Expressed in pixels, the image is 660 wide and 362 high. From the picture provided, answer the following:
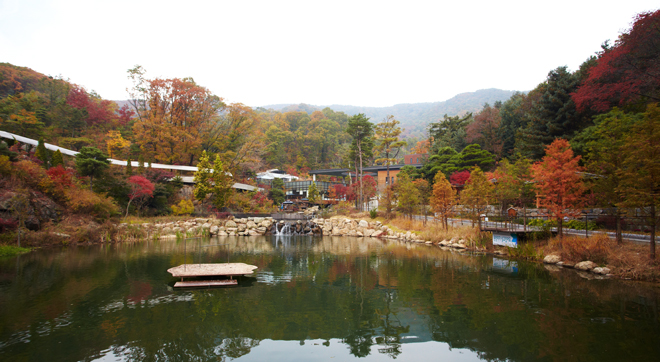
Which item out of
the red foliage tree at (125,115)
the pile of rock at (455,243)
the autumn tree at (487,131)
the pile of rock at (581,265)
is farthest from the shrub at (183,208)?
the autumn tree at (487,131)

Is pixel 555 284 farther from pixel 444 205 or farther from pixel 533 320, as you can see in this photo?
pixel 444 205

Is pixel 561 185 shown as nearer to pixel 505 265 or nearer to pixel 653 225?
pixel 653 225

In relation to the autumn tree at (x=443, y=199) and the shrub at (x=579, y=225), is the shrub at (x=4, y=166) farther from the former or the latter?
the shrub at (x=579, y=225)

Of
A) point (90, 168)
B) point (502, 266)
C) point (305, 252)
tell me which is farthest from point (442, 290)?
point (90, 168)

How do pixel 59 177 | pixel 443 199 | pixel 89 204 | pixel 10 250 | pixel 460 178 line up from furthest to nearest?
pixel 460 178 → pixel 443 199 → pixel 89 204 → pixel 59 177 → pixel 10 250

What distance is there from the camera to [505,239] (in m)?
19.0

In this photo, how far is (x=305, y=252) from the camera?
68.7 ft

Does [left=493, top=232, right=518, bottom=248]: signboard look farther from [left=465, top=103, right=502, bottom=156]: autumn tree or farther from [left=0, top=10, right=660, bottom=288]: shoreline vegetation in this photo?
[left=465, top=103, right=502, bottom=156]: autumn tree

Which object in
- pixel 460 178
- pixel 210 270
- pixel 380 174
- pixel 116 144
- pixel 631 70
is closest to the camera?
pixel 210 270

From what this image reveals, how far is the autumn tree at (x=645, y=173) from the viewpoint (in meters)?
11.3

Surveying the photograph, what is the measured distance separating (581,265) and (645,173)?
4.92m

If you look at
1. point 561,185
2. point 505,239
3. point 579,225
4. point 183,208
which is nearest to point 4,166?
point 183,208

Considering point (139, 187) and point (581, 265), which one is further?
point (139, 187)

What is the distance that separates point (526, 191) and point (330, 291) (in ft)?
63.8
